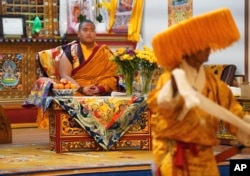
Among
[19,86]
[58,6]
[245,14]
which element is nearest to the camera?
[245,14]

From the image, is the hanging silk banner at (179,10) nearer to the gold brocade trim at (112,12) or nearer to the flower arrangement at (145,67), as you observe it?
the gold brocade trim at (112,12)

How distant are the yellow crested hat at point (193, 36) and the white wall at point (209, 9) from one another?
4.63m

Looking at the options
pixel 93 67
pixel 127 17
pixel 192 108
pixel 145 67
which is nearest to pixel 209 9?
pixel 127 17

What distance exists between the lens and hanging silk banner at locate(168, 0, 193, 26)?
10.1 meters

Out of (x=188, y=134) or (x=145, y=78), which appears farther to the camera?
(x=145, y=78)

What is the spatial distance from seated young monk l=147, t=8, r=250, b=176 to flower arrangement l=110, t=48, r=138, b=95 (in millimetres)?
3432

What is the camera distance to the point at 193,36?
11.4 feet

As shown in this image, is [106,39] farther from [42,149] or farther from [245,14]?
[42,149]

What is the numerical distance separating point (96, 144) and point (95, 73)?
1.13m

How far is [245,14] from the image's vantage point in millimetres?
8656

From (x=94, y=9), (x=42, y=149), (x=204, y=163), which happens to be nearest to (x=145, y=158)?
(x=42, y=149)

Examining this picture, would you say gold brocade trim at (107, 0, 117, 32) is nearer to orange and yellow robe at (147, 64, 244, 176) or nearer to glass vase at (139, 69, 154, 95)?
glass vase at (139, 69, 154, 95)

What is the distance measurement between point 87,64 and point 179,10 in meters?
2.98

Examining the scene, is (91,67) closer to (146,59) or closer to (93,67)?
(93,67)
